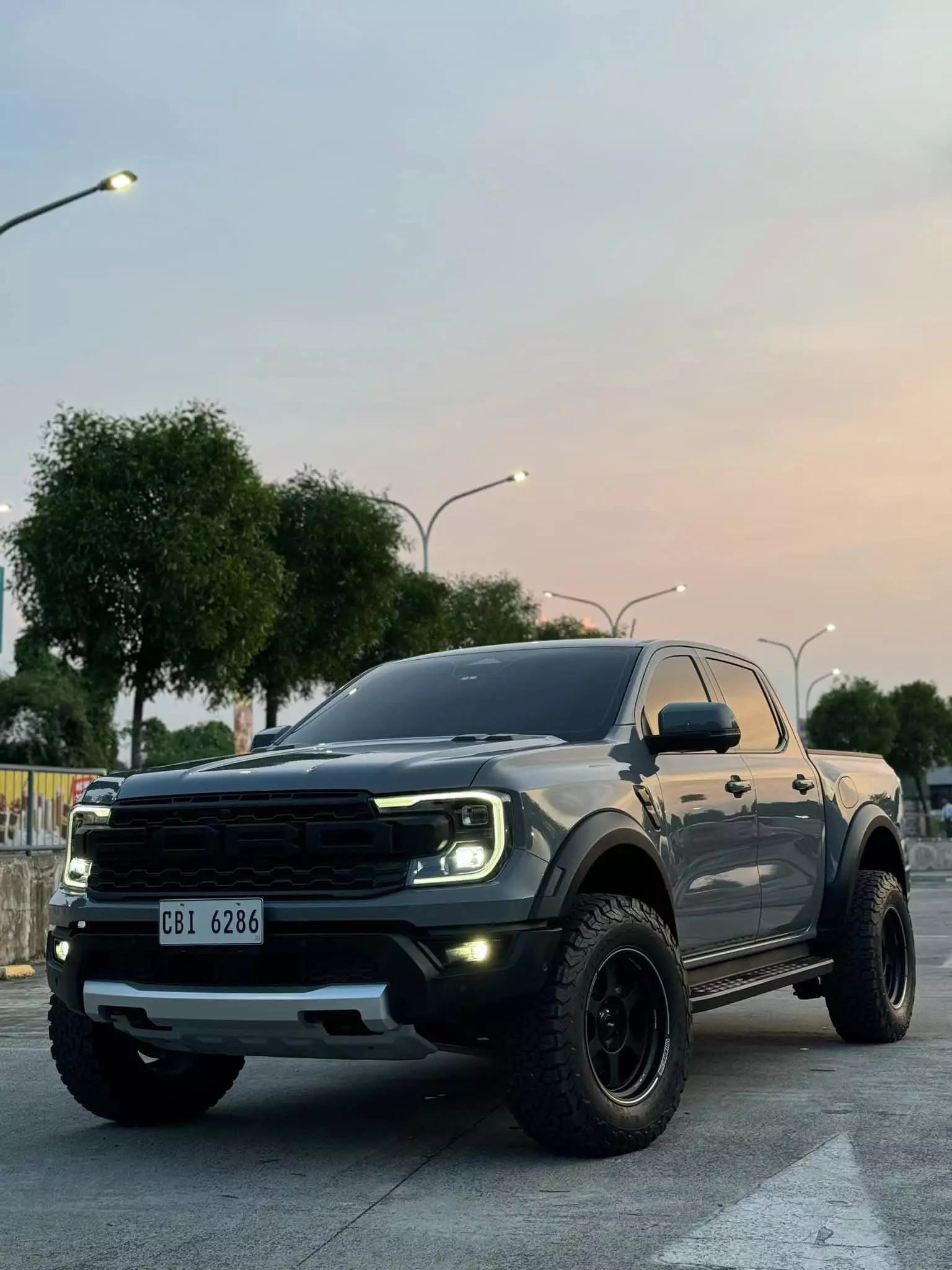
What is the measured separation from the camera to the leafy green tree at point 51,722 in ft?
254

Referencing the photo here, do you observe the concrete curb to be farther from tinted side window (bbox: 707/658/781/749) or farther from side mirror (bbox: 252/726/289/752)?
tinted side window (bbox: 707/658/781/749)

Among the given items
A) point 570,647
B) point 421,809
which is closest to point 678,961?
point 421,809

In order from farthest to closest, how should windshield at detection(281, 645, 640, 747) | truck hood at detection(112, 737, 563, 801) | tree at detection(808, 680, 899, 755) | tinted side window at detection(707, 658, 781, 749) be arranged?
tree at detection(808, 680, 899, 755), tinted side window at detection(707, 658, 781, 749), windshield at detection(281, 645, 640, 747), truck hood at detection(112, 737, 563, 801)

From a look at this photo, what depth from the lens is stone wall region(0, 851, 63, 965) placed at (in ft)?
48.5

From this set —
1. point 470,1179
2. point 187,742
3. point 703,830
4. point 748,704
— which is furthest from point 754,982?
point 187,742

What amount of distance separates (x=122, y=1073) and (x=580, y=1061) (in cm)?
187

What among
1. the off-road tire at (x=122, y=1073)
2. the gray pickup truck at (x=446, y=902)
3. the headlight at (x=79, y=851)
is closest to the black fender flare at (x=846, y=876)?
the gray pickup truck at (x=446, y=902)

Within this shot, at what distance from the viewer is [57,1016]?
6430 mm

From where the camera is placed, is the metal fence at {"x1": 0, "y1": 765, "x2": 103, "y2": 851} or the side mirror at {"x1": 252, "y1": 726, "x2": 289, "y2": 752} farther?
the metal fence at {"x1": 0, "y1": 765, "x2": 103, "y2": 851}

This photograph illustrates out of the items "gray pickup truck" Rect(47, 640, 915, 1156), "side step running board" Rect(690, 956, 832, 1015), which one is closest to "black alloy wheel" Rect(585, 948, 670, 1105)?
"gray pickup truck" Rect(47, 640, 915, 1156)

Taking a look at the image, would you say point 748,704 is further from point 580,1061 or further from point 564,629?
point 564,629

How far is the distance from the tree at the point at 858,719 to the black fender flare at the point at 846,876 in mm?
113351

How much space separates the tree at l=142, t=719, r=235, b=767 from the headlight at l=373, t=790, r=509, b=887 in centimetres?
11172

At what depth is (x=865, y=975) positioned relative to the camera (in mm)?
8055
